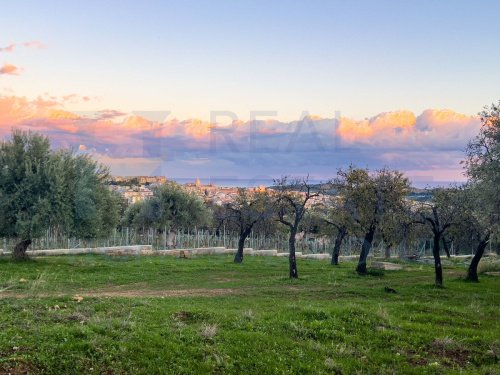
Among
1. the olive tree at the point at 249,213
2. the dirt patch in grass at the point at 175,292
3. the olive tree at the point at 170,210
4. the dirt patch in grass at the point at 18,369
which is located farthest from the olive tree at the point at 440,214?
the olive tree at the point at 170,210

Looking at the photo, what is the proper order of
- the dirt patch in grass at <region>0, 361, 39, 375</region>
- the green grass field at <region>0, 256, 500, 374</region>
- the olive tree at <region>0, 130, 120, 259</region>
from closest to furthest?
the dirt patch in grass at <region>0, 361, 39, 375</region>
the green grass field at <region>0, 256, 500, 374</region>
the olive tree at <region>0, 130, 120, 259</region>

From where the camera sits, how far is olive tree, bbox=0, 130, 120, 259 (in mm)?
31188

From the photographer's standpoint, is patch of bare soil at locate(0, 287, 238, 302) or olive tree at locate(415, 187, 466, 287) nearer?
patch of bare soil at locate(0, 287, 238, 302)

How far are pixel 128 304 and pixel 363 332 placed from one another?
6.93m

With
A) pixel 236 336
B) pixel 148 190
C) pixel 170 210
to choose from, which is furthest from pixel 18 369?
pixel 148 190

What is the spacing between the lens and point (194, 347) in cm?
1060

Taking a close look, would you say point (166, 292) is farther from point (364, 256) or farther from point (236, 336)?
point (364, 256)

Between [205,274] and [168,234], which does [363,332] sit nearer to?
[205,274]

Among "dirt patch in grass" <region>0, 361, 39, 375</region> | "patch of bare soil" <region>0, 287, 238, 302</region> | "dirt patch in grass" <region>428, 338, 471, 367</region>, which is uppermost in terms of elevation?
"dirt patch in grass" <region>0, 361, 39, 375</region>

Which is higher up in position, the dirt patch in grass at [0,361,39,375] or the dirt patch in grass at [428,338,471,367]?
the dirt patch in grass at [0,361,39,375]

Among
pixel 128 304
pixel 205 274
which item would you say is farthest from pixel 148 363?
pixel 205 274

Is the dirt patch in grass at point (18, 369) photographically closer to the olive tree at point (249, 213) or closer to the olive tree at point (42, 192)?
the olive tree at point (42, 192)

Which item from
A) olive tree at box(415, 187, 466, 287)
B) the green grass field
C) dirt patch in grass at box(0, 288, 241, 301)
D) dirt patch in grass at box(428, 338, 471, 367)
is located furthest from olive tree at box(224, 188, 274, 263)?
dirt patch in grass at box(428, 338, 471, 367)

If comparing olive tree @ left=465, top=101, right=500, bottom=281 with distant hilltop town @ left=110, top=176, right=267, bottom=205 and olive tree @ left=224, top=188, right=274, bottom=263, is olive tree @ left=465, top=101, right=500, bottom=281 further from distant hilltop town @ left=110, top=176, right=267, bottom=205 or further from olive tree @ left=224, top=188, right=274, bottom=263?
distant hilltop town @ left=110, top=176, right=267, bottom=205
